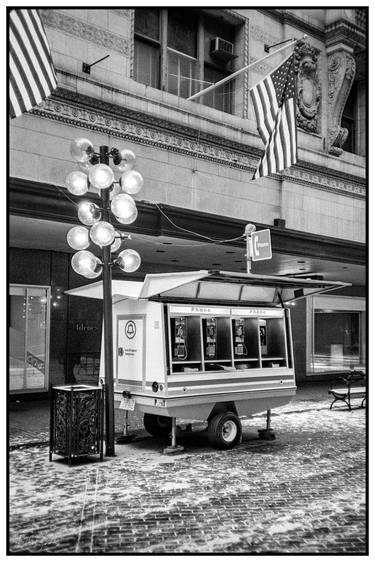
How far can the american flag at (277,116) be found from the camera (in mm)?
11555

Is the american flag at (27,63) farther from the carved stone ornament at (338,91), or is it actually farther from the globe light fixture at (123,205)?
the carved stone ornament at (338,91)

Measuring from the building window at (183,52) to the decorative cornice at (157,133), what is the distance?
1.32 meters

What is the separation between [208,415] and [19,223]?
544 centimetres

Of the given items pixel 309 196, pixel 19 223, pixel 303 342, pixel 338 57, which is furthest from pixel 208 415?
pixel 338 57

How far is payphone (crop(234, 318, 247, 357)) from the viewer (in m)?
11.2

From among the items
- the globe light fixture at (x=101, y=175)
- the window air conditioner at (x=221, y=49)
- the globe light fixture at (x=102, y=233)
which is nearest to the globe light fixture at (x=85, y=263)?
the globe light fixture at (x=102, y=233)

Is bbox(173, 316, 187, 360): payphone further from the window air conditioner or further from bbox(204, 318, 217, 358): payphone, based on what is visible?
the window air conditioner

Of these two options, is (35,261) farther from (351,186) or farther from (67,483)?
(351,186)

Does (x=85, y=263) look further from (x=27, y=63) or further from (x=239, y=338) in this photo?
(x=239, y=338)

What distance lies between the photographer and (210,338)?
10.9 meters

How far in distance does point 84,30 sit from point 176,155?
12.0 ft

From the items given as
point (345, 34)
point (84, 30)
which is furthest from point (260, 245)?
point (345, 34)

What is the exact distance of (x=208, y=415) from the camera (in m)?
9.98

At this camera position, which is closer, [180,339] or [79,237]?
[79,237]
